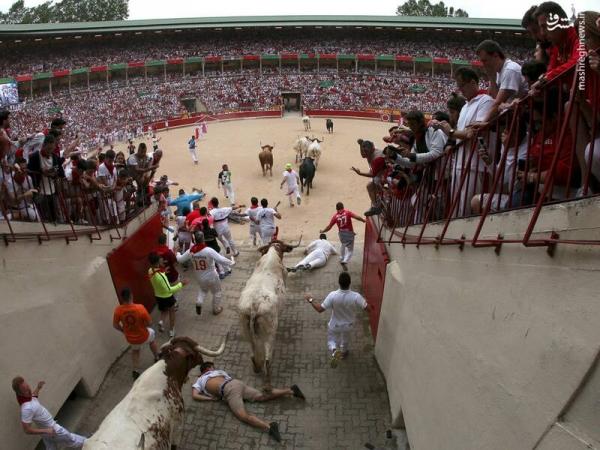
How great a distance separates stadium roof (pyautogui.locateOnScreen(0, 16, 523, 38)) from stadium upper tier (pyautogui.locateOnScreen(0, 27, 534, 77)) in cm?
107

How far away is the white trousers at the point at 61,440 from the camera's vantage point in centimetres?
524

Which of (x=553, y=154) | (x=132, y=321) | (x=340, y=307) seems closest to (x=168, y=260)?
(x=132, y=321)

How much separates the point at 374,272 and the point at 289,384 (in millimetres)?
2687

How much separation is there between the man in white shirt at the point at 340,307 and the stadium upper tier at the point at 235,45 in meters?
42.7

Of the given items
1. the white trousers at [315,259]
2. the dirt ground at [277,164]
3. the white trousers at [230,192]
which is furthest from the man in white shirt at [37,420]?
the white trousers at [230,192]

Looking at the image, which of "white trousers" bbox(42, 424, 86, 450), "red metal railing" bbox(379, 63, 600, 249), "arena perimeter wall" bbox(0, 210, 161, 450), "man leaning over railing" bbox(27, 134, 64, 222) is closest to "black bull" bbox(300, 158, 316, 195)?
"arena perimeter wall" bbox(0, 210, 161, 450)

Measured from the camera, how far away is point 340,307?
7.04 m

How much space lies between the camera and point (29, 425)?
4.98 meters

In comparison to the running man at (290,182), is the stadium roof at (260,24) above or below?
above

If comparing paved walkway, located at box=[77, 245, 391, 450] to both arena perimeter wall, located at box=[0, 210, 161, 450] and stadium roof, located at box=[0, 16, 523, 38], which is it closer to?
arena perimeter wall, located at box=[0, 210, 161, 450]

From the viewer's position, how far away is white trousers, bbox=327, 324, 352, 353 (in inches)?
285

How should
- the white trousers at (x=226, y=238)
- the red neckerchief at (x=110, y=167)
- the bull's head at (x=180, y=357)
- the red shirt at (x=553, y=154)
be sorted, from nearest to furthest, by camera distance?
the red shirt at (x=553, y=154) → the bull's head at (x=180, y=357) → the red neckerchief at (x=110, y=167) → the white trousers at (x=226, y=238)

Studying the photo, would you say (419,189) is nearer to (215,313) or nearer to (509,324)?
(509,324)

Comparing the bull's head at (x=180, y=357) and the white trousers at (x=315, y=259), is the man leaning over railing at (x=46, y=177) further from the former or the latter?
the white trousers at (x=315, y=259)
